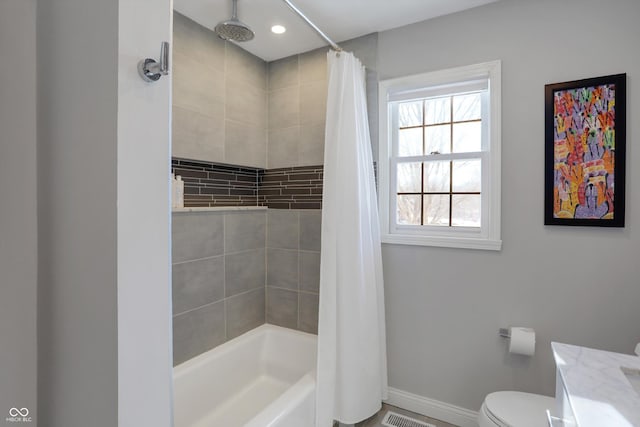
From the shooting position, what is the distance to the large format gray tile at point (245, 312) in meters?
2.24

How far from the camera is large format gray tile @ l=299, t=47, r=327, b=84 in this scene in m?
2.31

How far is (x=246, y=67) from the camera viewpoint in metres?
2.35

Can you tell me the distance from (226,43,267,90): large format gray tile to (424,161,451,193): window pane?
1.45 m

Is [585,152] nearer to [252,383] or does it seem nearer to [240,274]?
[240,274]

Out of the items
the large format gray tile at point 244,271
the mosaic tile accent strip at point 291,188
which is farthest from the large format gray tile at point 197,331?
the mosaic tile accent strip at point 291,188

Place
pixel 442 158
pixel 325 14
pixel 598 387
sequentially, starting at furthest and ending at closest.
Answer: pixel 442 158 < pixel 325 14 < pixel 598 387

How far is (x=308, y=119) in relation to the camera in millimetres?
2357

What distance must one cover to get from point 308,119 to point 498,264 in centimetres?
161

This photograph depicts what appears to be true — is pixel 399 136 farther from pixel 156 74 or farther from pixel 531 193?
pixel 156 74

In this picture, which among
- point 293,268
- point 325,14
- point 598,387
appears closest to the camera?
point 598,387

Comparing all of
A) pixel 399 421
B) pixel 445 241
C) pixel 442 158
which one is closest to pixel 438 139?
pixel 442 158

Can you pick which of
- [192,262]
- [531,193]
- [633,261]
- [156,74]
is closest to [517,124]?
[531,193]

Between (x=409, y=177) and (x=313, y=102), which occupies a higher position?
(x=313, y=102)

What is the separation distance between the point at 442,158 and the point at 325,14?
1.17 meters
